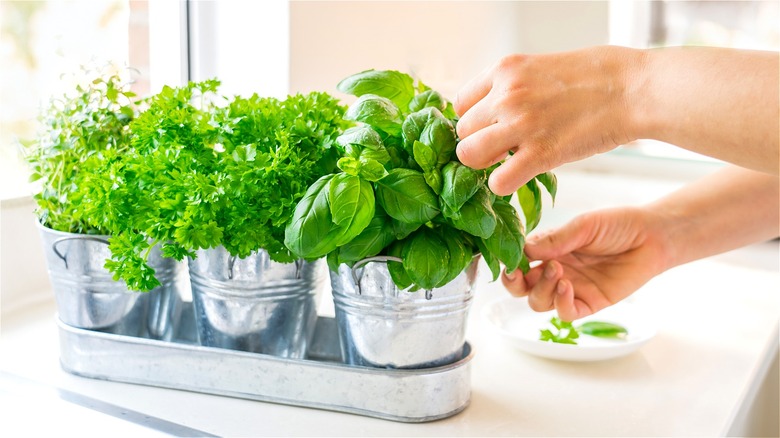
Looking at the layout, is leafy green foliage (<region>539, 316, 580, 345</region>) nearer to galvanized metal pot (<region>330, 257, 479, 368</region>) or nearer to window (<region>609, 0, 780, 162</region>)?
galvanized metal pot (<region>330, 257, 479, 368</region>)

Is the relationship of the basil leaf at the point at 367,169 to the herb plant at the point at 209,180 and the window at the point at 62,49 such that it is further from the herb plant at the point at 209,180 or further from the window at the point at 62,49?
the window at the point at 62,49

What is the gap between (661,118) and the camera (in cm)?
71

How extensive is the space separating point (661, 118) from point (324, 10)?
2.86 ft

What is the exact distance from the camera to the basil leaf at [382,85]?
85 cm

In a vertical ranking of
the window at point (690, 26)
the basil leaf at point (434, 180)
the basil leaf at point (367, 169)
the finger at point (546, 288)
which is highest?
the window at point (690, 26)

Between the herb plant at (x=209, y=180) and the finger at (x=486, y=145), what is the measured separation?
0.14m

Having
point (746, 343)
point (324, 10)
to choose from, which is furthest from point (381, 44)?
point (746, 343)

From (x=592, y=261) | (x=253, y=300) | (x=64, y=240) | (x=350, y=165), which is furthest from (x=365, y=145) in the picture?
(x=592, y=261)

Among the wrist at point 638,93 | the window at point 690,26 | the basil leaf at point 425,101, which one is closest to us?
the wrist at point 638,93

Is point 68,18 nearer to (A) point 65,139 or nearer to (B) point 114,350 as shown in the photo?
(A) point 65,139

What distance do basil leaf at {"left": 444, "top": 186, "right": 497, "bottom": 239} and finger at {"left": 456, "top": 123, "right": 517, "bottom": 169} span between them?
0.03 meters

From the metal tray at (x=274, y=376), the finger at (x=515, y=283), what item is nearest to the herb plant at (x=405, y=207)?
the metal tray at (x=274, y=376)

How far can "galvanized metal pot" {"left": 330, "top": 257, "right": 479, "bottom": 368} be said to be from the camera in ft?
2.66

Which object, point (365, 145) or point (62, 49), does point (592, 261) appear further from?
point (62, 49)
